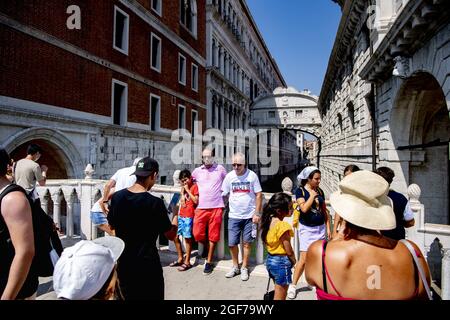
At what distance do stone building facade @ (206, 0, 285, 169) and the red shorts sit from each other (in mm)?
18424

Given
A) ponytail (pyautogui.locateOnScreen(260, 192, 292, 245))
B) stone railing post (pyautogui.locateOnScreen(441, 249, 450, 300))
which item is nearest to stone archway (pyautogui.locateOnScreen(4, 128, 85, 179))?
ponytail (pyautogui.locateOnScreen(260, 192, 292, 245))

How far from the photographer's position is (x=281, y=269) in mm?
2953

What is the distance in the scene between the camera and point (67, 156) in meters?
10.6

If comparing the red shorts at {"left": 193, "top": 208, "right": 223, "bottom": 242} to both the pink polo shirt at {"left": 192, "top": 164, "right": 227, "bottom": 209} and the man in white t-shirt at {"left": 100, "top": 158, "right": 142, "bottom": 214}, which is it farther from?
the man in white t-shirt at {"left": 100, "top": 158, "right": 142, "bottom": 214}

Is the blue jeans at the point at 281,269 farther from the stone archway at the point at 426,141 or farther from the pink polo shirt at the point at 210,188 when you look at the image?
the stone archway at the point at 426,141

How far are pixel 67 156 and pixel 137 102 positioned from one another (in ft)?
16.4

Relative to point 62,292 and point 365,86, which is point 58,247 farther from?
point 365,86

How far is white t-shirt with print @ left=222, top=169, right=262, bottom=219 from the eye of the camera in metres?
4.18

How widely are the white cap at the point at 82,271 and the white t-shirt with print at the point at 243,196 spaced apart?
2805mm

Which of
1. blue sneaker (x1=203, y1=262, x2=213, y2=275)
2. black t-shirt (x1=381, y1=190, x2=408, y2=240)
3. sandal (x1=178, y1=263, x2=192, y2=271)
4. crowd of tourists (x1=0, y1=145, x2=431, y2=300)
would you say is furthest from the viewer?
sandal (x1=178, y1=263, x2=192, y2=271)

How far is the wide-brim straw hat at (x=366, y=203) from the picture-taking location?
66.1 inches

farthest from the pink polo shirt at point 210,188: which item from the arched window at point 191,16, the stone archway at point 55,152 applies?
the arched window at point 191,16
